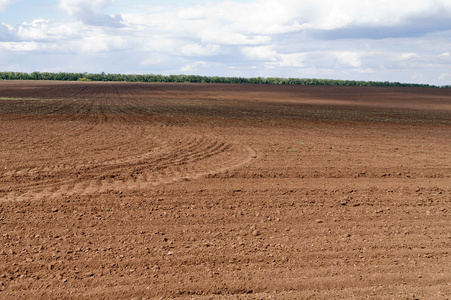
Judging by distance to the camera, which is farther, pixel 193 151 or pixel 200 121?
pixel 200 121

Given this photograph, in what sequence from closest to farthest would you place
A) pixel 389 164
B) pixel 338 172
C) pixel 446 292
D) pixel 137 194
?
pixel 446 292 < pixel 137 194 < pixel 338 172 < pixel 389 164

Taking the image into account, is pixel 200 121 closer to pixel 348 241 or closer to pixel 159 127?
pixel 159 127

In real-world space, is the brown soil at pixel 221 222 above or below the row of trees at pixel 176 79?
below

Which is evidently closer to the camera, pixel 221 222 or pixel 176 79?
pixel 221 222

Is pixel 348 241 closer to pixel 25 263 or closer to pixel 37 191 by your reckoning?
pixel 25 263

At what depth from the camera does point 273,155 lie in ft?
45.5

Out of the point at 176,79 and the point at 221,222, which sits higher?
the point at 176,79

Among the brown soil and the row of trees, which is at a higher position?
the row of trees

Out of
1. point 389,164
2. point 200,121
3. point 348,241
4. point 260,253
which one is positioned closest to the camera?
point 260,253

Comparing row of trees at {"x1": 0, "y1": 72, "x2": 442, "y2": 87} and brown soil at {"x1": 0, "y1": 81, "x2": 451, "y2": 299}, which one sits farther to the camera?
row of trees at {"x1": 0, "y1": 72, "x2": 442, "y2": 87}

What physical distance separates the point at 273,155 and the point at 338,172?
9.45 feet

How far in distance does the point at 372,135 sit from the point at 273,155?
8.62 meters

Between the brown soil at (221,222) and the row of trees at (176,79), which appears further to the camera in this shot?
the row of trees at (176,79)

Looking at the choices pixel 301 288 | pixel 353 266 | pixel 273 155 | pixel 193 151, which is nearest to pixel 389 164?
pixel 273 155
